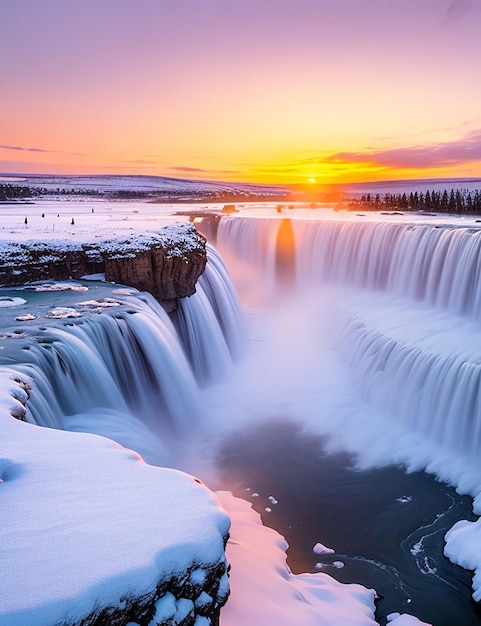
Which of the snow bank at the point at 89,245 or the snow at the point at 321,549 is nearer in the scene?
the snow at the point at 321,549

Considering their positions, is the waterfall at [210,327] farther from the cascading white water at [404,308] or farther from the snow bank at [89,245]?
the cascading white water at [404,308]

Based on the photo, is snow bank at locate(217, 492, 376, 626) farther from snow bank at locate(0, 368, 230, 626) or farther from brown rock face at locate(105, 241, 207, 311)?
brown rock face at locate(105, 241, 207, 311)

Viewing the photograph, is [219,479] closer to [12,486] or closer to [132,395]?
[132,395]

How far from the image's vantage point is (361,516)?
9.48 meters

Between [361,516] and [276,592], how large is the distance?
13.1 feet

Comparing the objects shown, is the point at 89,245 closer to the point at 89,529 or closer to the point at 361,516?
the point at 361,516

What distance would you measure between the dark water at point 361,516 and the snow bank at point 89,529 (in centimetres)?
439

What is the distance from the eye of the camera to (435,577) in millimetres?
7840

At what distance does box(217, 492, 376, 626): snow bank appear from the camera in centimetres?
530

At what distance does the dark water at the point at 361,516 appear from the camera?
7562 millimetres

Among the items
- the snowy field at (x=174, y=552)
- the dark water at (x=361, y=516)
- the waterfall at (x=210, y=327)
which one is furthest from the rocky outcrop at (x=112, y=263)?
the snowy field at (x=174, y=552)

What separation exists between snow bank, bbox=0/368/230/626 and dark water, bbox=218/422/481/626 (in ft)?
14.4

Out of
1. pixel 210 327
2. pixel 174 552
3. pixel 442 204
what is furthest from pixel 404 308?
pixel 442 204

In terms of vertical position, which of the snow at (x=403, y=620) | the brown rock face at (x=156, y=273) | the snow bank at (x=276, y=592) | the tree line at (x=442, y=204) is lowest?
the snow at (x=403, y=620)
